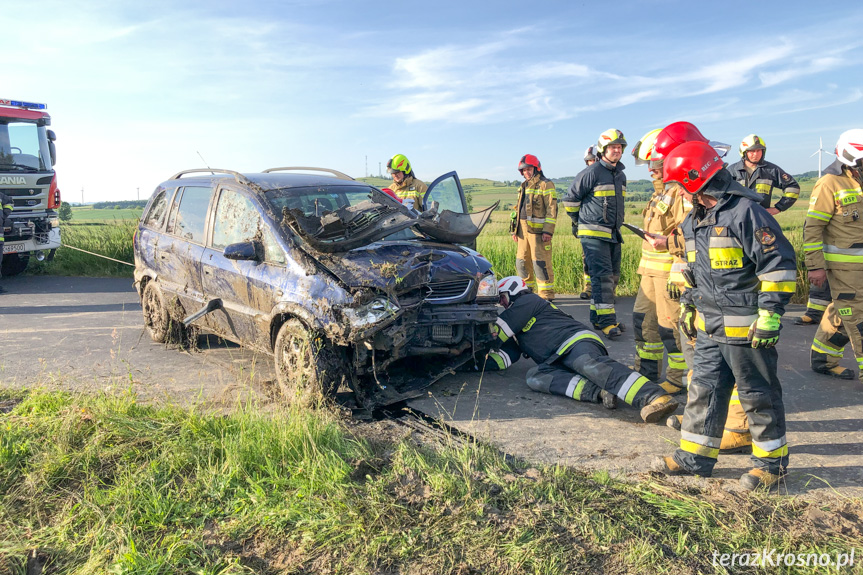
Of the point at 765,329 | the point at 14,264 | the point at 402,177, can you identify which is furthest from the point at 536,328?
the point at 14,264

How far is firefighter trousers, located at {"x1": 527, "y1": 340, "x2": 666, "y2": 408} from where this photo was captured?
15.7ft

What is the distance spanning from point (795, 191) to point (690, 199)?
657 centimetres

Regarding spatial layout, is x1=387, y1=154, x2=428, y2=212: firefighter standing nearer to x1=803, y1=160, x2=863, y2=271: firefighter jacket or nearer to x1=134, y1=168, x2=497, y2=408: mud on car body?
x1=134, y1=168, x2=497, y2=408: mud on car body

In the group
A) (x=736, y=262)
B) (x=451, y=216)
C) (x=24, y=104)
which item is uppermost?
(x=24, y=104)

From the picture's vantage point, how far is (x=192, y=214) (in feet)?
20.6

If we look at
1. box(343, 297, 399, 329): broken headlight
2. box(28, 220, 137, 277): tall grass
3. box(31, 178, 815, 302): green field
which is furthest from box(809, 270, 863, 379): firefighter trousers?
box(28, 220, 137, 277): tall grass

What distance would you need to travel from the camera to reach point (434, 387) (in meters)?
5.47

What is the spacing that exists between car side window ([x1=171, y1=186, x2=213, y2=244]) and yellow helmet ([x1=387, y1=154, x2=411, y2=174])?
412 centimetres

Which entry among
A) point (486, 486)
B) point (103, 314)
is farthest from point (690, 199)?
point (103, 314)

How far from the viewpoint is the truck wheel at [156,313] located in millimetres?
6723

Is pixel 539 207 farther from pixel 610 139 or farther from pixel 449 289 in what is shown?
pixel 449 289

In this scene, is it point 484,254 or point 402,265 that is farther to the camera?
point 484,254

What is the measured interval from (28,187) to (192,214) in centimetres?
886

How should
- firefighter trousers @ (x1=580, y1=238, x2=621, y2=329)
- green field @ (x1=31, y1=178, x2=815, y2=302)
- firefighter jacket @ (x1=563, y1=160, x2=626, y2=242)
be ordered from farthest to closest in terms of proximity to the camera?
green field @ (x1=31, y1=178, x2=815, y2=302) < firefighter jacket @ (x1=563, y1=160, x2=626, y2=242) < firefighter trousers @ (x1=580, y1=238, x2=621, y2=329)
